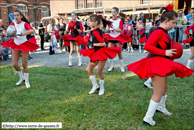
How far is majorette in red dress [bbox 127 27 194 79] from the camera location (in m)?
2.80

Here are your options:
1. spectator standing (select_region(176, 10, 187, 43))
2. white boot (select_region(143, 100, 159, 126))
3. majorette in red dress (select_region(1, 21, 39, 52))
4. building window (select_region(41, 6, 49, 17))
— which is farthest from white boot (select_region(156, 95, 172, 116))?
building window (select_region(41, 6, 49, 17))

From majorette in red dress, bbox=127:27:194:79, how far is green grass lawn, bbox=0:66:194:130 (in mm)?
966

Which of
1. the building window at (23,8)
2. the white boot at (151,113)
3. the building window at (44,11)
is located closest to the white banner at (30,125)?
the white boot at (151,113)

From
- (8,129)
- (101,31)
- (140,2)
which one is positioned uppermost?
(140,2)

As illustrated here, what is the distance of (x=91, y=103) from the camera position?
13.4 ft

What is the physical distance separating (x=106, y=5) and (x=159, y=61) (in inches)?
989

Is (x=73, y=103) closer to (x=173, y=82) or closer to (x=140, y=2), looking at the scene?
(x=173, y=82)

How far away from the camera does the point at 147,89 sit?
4.84 metres

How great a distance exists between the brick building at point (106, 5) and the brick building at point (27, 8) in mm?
6735

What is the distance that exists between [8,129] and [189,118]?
331 cm

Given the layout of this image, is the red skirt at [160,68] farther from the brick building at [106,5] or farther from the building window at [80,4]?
the building window at [80,4]

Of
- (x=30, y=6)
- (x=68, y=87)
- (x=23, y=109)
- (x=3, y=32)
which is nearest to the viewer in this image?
(x=23, y=109)

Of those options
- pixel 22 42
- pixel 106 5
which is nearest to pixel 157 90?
pixel 22 42

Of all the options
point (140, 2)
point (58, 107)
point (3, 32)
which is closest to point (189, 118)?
point (58, 107)
